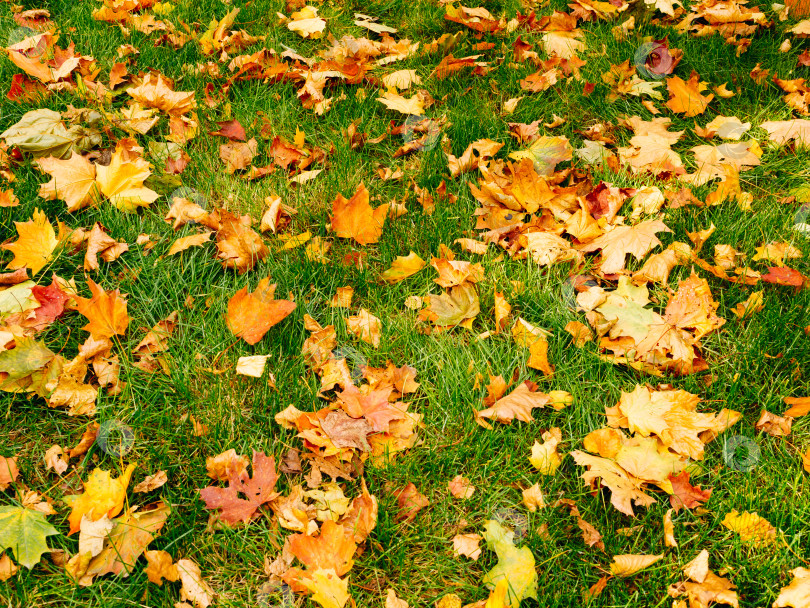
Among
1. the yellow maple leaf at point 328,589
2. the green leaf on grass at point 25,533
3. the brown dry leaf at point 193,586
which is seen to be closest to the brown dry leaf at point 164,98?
the green leaf on grass at point 25,533

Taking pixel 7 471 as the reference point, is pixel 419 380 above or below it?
above

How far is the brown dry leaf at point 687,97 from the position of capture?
280cm

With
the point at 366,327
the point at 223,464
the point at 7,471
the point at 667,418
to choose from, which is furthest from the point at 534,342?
the point at 7,471

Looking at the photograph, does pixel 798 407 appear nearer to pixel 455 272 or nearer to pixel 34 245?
pixel 455 272

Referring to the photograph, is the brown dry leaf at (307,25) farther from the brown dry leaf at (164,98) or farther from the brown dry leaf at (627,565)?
the brown dry leaf at (627,565)

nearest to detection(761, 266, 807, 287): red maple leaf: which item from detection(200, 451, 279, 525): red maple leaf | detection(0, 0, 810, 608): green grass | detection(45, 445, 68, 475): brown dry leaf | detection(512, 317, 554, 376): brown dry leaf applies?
detection(0, 0, 810, 608): green grass

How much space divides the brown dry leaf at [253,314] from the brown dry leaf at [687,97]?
204cm

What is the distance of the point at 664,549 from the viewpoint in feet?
4.92

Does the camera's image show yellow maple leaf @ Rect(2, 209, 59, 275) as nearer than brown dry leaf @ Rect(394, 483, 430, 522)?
No

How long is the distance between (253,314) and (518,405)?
0.86 meters

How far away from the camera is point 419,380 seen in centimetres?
189

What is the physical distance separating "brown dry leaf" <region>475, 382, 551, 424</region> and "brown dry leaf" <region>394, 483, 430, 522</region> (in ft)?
0.94

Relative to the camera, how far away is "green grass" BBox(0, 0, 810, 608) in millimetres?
1484

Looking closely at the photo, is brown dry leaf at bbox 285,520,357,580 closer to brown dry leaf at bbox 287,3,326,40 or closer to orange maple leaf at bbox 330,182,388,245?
orange maple leaf at bbox 330,182,388,245
